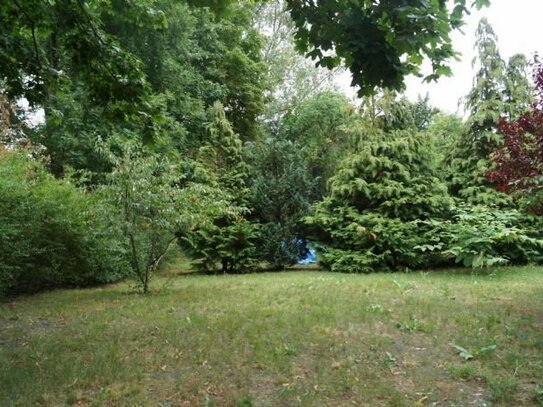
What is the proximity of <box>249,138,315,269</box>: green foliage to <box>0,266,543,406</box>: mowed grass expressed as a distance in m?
4.59

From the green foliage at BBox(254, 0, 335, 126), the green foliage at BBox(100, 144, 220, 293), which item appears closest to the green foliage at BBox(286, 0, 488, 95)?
the green foliage at BBox(100, 144, 220, 293)

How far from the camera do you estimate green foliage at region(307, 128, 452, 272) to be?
11.0m

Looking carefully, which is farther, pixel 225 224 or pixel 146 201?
pixel 225 224

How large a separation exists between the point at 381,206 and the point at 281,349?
7544 mm

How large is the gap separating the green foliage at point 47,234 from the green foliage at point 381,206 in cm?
525

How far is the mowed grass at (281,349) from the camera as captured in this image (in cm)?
380

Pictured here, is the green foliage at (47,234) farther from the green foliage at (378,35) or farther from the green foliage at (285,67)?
the green foliage at (285,67)

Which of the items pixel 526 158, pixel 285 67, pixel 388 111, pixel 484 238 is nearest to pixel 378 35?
pixel 526 158

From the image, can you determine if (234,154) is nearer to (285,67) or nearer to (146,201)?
(146,201)

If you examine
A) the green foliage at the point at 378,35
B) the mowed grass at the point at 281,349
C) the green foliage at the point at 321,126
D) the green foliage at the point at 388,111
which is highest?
the green foliage at the point at 321,126

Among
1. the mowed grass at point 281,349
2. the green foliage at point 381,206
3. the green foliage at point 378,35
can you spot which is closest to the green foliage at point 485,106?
the green foliage at point 381,206

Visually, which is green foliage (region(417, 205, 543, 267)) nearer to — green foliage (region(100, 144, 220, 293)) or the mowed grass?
the mowed grass

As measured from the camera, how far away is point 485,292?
737 centimetres

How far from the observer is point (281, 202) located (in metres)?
12.4
